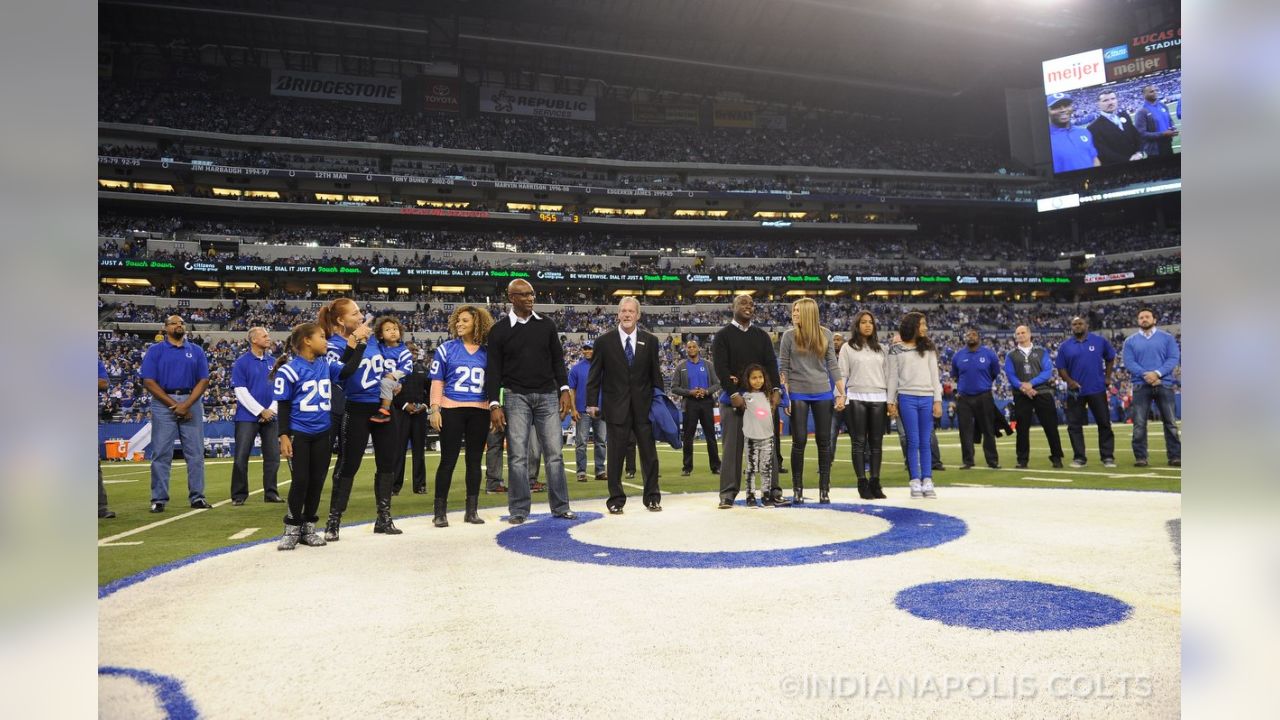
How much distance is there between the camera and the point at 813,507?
6.42 meters

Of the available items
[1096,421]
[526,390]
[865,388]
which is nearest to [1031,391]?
[1096,421]

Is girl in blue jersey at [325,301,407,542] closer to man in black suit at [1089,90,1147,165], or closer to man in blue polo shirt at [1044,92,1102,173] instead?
man in blue polo shirt at [1044,92,1102,173]

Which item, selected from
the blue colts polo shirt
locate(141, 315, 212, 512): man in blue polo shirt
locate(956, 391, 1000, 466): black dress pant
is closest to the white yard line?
locate(141, 315, 212, 512): man in blue polo shirt

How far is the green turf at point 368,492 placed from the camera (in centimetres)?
510

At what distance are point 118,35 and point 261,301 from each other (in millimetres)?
25272

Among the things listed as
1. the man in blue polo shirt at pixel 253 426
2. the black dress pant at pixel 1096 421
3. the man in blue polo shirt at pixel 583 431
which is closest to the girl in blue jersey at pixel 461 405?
the man in blue polo shirt at pixel 253 426

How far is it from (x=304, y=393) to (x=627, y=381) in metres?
3.00

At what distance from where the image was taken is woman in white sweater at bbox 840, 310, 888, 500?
22.9 feet

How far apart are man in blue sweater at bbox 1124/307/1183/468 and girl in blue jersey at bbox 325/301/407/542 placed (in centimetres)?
923

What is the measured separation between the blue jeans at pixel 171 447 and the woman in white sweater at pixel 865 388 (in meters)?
7.08

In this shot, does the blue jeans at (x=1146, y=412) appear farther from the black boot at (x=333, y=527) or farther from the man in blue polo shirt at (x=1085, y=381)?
the black boot at (x=333, y=527)

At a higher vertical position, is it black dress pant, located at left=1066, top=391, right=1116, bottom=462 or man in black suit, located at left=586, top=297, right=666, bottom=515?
man in black suit, located at left=586, top=297, right=666, bottom=515
